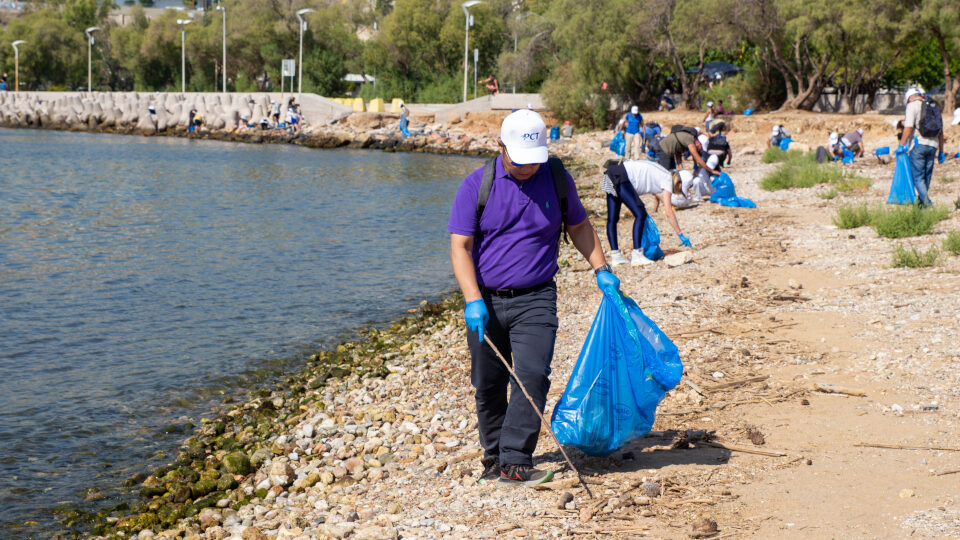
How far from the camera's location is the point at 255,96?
65.8m

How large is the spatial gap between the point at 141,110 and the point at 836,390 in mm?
72046

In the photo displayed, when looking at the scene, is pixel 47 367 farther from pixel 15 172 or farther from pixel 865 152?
pixel 15 172

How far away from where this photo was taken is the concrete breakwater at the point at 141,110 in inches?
2516

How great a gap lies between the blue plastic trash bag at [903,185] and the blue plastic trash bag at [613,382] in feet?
32.5

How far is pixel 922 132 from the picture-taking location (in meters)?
12.2

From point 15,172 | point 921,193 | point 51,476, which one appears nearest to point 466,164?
point 15,172

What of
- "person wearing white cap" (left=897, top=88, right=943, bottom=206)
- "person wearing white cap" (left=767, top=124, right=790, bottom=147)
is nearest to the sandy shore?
"person wearing white cap" (left=897, top=88, right=943, bottom=206)

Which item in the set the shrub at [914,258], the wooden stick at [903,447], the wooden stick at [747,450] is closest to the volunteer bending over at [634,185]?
the shrub at [914,258]

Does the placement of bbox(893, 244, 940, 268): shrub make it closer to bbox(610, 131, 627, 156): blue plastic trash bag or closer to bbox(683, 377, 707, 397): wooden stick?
bbox(683, 377, 707, 397): wooden stick

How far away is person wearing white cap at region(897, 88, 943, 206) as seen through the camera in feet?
39.4

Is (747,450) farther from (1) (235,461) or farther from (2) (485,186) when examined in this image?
(1) (235,461)

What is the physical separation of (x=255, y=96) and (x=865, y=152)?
156 ft

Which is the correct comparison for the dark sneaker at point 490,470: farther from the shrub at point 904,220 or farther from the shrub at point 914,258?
the shrub at point 904,220

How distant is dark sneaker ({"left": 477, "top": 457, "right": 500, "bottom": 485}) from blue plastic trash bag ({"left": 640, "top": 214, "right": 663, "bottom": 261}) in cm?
660
